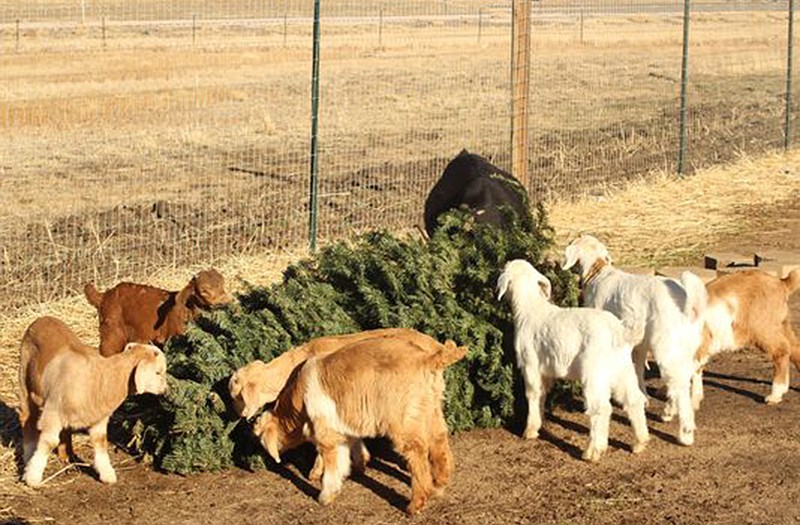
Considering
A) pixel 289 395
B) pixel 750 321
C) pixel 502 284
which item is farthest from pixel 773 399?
pixel 289 395

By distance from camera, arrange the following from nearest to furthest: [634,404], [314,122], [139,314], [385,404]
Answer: [385,404]
[634,404]
[139,314]
[314,122]

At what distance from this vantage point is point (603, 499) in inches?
284

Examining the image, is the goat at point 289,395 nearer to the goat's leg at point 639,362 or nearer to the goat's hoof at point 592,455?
the goat's hoof at point 592,455

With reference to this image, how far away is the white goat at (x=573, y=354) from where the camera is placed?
296 inches

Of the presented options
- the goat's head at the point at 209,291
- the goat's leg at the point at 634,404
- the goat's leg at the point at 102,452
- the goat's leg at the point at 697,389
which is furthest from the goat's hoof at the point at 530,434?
the goat's leg at the point at 102,452

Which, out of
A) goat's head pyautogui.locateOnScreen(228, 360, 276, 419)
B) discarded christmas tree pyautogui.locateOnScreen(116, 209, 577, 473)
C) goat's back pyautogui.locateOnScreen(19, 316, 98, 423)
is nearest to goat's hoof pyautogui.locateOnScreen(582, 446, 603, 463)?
discarded christmas tree pyautogui.locateOnScreen(116, 209, 577, 473)

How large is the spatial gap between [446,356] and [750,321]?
8.33 feet

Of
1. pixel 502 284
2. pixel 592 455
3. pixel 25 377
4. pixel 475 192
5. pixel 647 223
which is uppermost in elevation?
pixel 475 192

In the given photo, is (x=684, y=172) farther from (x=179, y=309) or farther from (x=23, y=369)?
(x=23, y=369)

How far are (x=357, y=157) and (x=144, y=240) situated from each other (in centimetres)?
656

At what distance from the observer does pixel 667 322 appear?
800cm

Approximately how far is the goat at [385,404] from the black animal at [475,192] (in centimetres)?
358

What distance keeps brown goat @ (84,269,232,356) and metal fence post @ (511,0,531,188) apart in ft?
20.7

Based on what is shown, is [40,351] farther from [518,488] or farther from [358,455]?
[518,488]
